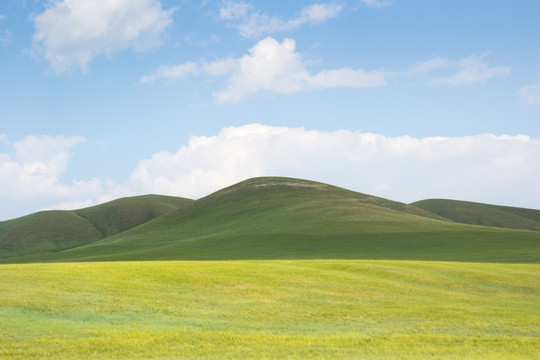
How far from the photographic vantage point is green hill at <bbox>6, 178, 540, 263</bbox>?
221 ft

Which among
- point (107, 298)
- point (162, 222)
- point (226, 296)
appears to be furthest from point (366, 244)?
point (162, 222)

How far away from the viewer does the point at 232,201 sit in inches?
5315

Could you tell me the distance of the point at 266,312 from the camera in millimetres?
23938

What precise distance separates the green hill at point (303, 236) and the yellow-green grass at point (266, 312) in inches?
1091

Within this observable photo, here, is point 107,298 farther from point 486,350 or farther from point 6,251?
point 6,251

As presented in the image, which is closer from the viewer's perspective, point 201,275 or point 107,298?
point 107,298

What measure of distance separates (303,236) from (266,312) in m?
58.8

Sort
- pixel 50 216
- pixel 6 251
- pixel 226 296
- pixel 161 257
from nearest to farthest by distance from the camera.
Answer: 1. pixel 226 296
2. pixel 161 257
3. pixel 6 251
4. pixel 50 216

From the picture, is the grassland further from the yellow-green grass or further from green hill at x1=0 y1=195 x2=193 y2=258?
green hill at x1=0 y1=195 x2=193 y2=258


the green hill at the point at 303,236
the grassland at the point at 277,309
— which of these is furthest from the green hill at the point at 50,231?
the grassland at the point at 277,309

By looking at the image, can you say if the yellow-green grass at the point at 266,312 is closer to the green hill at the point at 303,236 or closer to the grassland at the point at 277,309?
the grassland at the point at 277,309

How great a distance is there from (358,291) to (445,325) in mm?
9021

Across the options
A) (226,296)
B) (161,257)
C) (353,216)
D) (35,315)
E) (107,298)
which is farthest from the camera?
(353,216)

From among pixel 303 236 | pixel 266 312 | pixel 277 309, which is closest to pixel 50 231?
pixel 303 236
